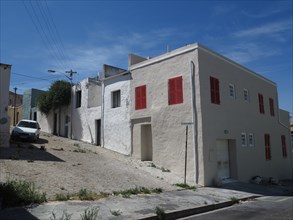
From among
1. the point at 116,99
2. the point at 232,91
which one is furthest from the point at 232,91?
the point at 116,99

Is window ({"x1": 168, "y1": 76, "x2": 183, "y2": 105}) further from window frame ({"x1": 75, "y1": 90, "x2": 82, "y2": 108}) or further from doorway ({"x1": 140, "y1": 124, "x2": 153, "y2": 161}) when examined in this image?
window frame ({"x1": 75, "y1": 90, "x2": 82, "y2": 108})

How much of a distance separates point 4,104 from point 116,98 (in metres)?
8.08

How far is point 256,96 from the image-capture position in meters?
22.9

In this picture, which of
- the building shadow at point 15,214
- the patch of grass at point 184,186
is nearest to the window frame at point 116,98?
the patch of grass at point 184,186

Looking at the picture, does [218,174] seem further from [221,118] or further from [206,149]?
[221,118]

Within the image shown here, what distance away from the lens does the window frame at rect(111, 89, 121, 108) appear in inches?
898

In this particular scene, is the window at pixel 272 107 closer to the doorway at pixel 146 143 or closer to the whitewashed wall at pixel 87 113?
the doorway at pixel 146 143

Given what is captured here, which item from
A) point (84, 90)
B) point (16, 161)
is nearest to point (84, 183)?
point (16, 161)

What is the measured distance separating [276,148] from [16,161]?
20.0m

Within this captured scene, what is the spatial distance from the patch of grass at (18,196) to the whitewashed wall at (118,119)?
38.4 feet

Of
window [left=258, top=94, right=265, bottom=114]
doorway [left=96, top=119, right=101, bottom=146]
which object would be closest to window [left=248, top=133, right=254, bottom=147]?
window [left=258, top=94, right=265, bottom=114]

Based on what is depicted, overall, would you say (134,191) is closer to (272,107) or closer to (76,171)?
(76,171)

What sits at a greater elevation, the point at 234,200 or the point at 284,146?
the point at 284,146

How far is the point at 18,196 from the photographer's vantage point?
877 centimetres
